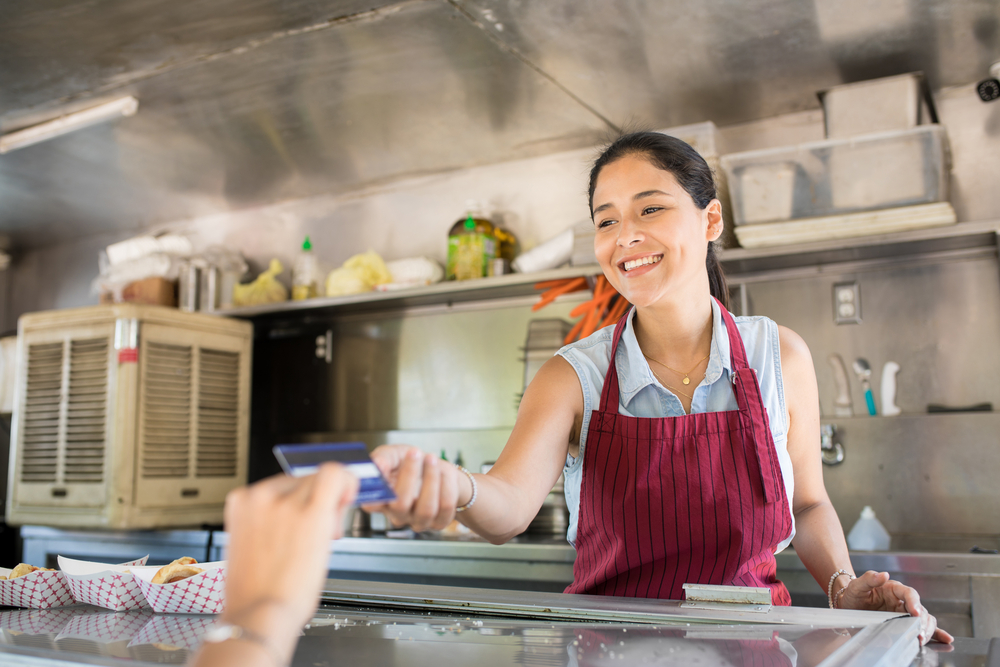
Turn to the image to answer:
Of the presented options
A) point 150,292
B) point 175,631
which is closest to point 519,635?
point 175,631

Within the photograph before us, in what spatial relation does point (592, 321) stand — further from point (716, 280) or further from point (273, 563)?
point (273, 563)

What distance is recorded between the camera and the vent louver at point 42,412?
3682mm

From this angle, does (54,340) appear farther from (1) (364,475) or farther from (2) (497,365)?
(1) (364,475)

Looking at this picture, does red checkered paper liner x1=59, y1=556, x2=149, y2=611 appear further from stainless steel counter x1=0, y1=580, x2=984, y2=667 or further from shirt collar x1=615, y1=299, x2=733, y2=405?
shirt collar x1=615, y1=299, x2=733, y2=405

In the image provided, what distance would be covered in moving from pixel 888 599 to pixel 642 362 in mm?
585

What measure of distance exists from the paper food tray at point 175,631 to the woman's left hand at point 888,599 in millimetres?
922

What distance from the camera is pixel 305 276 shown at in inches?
161

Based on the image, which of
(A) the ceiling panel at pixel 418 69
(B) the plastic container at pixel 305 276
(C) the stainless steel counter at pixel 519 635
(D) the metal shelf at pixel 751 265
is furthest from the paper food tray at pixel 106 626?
(B) the plastic container at pixel 305 276

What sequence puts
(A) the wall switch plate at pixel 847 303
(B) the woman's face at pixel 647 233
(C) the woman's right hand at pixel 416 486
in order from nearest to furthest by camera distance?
Answer: (C) the woman's right hand at pixel 416 486 → (B) the woman's face at pixel 647 233 → (A) the wall switch plate at pixel 847 303

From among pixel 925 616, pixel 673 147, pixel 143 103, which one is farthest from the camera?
pixel 143 103

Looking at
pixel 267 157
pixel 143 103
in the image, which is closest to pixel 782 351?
pixel 143 103

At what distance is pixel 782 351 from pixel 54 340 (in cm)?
336

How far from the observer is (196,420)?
3.76 meters

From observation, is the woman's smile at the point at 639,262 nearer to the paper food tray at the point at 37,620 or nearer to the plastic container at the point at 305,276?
the paper food tray at the point at 37,620
